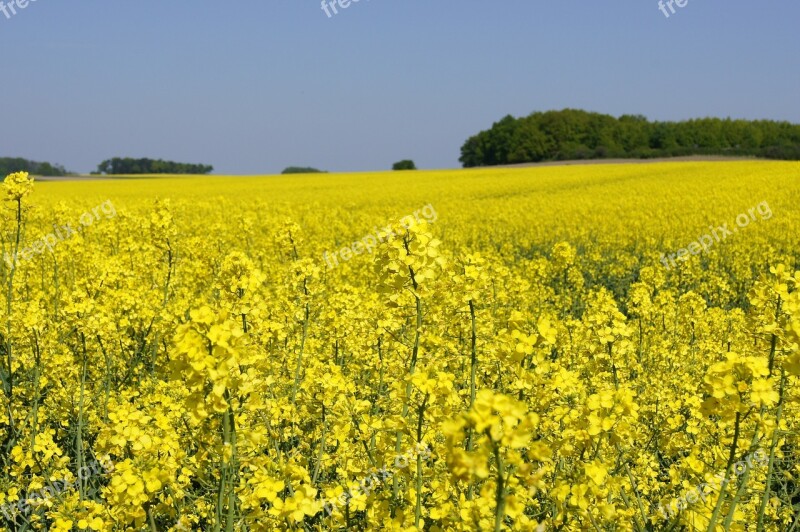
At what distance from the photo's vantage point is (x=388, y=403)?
387 centimetres

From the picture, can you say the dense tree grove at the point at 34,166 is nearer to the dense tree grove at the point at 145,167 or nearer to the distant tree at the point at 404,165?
the dense tree grove at the point at 145,167

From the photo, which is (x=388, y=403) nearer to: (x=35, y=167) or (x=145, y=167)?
(x=35, y=167)

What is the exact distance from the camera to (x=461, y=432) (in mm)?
1761

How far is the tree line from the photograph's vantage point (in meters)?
66.2

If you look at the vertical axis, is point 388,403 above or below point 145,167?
below

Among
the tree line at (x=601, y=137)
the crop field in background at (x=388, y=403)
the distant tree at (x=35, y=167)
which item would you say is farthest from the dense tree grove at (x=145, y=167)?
the crop field in background at (x=388, y=403)

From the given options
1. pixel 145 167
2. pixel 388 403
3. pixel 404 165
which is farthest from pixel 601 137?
pixel 388 403

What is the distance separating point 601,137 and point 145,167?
54.2 metres

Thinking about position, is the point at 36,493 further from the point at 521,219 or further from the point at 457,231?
the point at 521,219

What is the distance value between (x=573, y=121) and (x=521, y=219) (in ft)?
212

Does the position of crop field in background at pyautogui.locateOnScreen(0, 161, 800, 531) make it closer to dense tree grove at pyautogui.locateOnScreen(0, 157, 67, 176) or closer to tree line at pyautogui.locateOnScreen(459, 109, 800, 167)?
dense tree grove at pyautogui.locateOnScreen(0, 157, 67, 176)

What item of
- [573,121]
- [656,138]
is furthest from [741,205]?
[573,121]

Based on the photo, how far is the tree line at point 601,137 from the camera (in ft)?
217

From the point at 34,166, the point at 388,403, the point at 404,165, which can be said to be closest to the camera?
the point at 388,403
